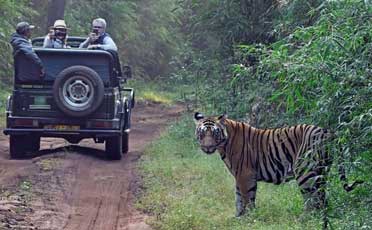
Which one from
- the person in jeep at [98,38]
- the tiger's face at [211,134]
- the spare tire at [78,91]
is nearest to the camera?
the tiger's face at [211,134]

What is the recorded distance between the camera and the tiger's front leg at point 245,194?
1010cm

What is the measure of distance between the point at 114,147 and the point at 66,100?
114 cm

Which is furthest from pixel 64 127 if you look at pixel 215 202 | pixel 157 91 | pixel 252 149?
pixel 157 91

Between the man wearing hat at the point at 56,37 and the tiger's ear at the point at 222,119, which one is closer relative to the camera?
the tiger's ear at the point at 222,119

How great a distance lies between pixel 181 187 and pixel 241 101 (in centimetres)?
525

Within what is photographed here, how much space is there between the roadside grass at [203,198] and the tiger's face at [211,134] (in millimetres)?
694

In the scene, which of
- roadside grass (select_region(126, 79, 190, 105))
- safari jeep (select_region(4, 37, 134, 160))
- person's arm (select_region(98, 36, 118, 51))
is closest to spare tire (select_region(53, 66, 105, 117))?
safari jeep (select_region(4, 37, 134, 160))

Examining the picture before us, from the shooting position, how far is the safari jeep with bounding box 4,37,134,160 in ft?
47.6

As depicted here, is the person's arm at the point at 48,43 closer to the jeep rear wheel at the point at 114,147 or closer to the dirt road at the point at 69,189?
the dirt road at the point at 69,189

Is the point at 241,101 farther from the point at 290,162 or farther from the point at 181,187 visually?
the point at 290,162

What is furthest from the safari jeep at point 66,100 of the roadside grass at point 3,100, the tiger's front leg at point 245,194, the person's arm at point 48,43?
the roadside grass at point 3,100

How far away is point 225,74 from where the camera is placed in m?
19.5

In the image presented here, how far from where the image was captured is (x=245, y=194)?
33.3 ft

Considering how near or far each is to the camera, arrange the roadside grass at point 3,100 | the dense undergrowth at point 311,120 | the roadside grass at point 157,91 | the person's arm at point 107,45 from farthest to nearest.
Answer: the roadside grass at point 157,91
the roadside grass at point 3,100
the person's arm at point 107,45
the dense undergrowth at point 311,120
